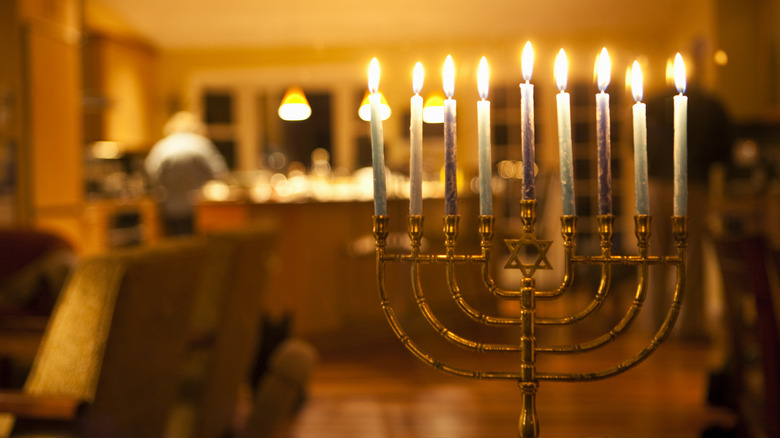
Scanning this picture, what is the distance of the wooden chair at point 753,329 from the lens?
1.36 meters

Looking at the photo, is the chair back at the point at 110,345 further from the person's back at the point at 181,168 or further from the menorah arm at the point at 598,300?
the person's back at the point at 181,168

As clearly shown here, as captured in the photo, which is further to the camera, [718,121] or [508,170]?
[508,170]

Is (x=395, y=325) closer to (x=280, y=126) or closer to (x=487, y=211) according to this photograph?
(x=487, y=211)

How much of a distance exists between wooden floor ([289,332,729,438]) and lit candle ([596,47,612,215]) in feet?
6.84

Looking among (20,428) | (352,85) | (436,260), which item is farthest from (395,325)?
(352,85)

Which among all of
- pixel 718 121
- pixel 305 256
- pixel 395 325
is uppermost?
pixel 718 121

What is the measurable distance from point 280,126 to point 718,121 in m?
5.73

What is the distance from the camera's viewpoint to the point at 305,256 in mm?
4418

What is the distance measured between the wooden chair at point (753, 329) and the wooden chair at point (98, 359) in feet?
3.79

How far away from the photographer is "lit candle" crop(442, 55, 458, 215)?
56 cm

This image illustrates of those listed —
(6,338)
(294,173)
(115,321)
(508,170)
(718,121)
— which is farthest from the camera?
(508,170)

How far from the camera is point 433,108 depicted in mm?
5941

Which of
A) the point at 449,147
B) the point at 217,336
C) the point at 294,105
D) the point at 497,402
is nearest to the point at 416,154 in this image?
the point at 449,147

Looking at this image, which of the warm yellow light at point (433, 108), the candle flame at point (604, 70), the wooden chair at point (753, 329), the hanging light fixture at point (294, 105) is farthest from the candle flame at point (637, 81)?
the hanging light fixture at point (294, 105)
